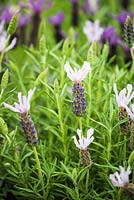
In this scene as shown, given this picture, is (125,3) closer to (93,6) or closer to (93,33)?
(93,6)

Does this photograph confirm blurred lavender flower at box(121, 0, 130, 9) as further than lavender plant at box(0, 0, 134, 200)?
Yes

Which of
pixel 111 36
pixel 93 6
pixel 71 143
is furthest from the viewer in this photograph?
pixel 93 6

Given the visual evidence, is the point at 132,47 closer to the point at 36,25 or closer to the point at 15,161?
the point at 15,161

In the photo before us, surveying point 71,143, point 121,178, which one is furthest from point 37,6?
point 121,178

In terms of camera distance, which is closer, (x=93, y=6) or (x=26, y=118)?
(x=26, y=118)

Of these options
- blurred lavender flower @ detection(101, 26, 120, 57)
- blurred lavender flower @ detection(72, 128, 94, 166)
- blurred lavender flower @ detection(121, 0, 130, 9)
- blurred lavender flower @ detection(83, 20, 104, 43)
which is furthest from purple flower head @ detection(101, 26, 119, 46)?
blurred lavender flower @ detection(72, 128, 94, 166)

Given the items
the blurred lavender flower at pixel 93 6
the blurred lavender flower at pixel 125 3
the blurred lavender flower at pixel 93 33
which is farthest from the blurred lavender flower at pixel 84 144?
the blurred lavender flower at pixel 125 3

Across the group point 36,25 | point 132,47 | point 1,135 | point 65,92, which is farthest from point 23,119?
point 36,25

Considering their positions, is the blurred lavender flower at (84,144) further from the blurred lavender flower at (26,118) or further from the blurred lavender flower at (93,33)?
the blurred lavender flower at (93,33)

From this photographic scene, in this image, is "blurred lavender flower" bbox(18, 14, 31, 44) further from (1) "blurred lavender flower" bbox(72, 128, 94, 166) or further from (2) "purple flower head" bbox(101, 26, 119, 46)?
(1) "blurred lavender flower" bbox(72, 128, 94, 166)
